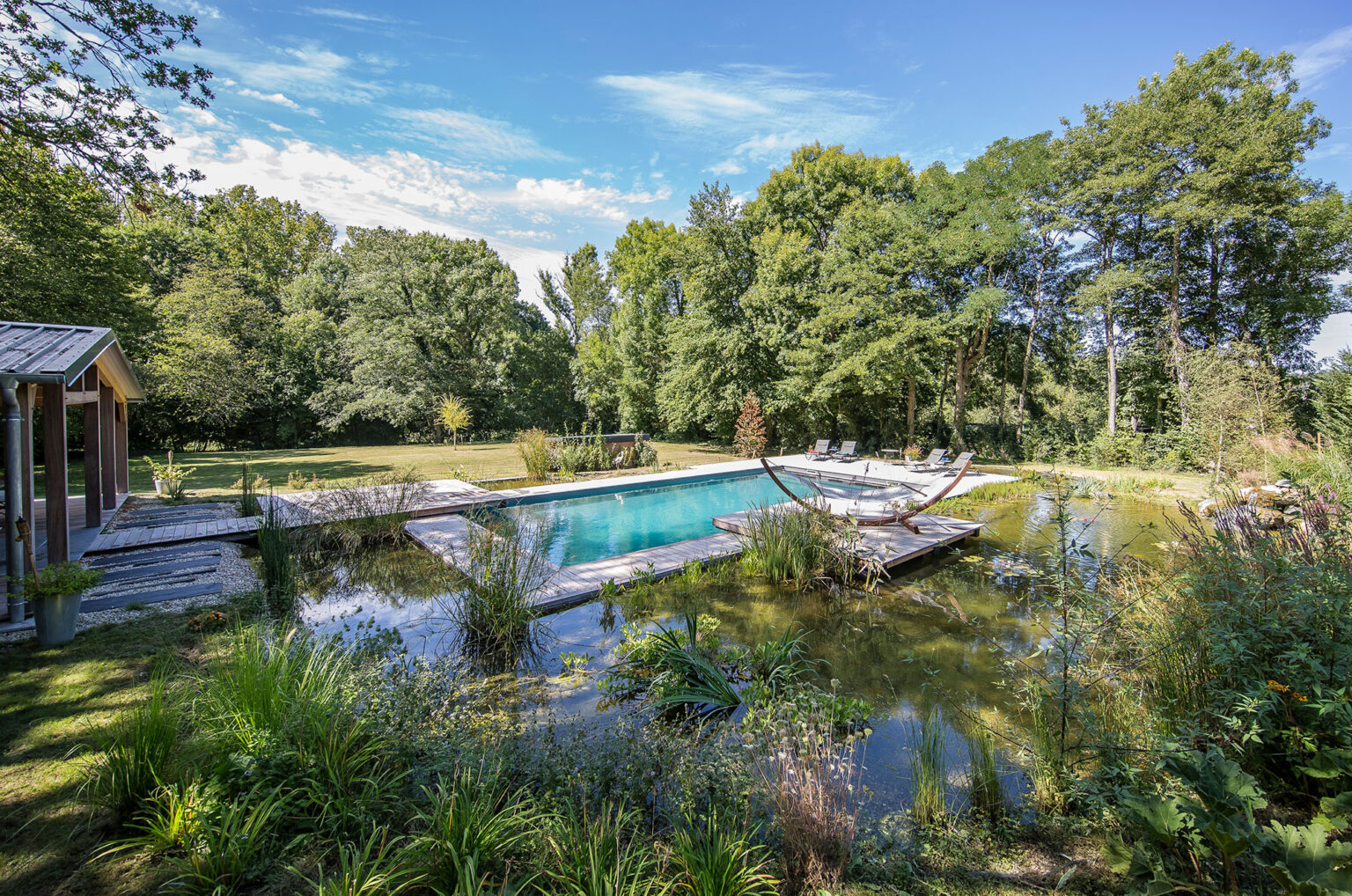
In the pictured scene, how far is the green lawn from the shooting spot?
1068 centimetres

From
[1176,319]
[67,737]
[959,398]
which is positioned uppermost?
[1176,319]

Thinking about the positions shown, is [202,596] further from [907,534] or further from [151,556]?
[907,534]

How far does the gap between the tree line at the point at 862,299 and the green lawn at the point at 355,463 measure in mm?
1767

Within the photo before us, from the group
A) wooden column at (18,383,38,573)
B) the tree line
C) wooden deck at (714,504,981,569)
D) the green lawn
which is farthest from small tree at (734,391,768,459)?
wooden column at (18,383,38,573)

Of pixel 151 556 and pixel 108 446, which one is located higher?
pixel 108 446

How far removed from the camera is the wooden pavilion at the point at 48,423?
3545mm

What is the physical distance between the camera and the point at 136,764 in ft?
6.92

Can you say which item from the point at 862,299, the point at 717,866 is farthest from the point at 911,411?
the point at 717,866

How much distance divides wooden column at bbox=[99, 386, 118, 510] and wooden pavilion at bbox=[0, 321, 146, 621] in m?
0.65

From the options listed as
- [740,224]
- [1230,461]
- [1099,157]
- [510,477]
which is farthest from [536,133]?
[1230,461]

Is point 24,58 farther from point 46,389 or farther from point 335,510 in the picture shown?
point 335,510

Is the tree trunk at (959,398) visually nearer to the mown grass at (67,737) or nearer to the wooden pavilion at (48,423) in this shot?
the mown grass at (67,737)

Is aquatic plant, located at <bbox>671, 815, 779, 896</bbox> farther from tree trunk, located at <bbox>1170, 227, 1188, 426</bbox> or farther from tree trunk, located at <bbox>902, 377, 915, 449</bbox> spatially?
tree trunk, located at <bbox>1170, 227, 1188, 426</bbox>

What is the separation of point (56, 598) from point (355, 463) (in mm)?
10960
